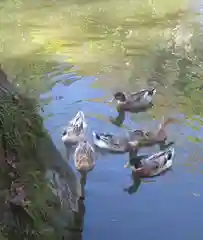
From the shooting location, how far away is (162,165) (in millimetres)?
5512

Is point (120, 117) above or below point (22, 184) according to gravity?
below

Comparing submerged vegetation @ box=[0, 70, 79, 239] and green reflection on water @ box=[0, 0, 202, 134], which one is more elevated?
submerged vegetation @ box=[0, 70, 79, 239]

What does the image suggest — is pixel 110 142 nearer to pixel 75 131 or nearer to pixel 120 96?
pixel 75 131

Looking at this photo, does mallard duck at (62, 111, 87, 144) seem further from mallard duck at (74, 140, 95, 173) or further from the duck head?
the duck head

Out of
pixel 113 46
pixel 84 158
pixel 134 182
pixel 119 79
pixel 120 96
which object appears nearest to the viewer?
pixel 134 182

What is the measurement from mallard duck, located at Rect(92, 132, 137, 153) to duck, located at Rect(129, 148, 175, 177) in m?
0.39

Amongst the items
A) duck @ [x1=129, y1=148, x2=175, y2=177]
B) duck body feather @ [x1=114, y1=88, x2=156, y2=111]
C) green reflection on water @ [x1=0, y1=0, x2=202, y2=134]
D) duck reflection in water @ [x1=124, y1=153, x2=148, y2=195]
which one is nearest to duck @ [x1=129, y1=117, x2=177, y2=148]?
duck reflection in water @ [x1=124, y1=153, x2=148, y2=195]

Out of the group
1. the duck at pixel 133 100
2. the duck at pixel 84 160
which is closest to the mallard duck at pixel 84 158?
the duck at pixel 84 160

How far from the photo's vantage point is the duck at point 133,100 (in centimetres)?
691

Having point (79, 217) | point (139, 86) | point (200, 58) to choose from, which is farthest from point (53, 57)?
point (79, 217)

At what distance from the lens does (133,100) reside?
695 cm

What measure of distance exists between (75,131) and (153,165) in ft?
3.56

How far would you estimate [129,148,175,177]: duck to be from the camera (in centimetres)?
546

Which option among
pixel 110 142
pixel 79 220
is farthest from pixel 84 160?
pixel 79 220
